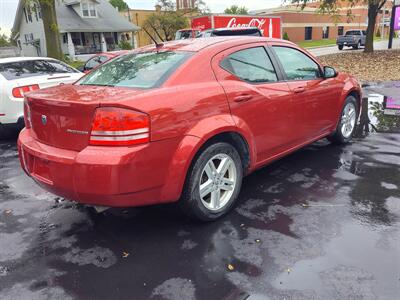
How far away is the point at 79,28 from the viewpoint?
119 feet

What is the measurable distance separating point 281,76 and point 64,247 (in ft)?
9.16

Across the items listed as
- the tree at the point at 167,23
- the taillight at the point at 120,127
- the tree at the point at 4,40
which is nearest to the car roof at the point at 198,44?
the taillight at the point at 120,127

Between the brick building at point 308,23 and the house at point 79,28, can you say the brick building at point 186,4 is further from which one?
the house at point 79,28

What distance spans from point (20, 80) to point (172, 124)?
4.56m

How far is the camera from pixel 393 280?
101 inches

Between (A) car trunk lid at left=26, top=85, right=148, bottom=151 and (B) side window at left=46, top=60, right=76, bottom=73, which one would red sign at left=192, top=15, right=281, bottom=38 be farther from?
Answer: (A) car trunk lid at left=26, top=85, right=148, bottom=151

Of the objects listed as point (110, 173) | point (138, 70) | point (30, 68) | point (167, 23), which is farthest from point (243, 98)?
point (167, 23)

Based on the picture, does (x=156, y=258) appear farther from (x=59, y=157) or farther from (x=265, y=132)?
(x=265, y=132)

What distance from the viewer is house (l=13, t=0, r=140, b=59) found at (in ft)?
120

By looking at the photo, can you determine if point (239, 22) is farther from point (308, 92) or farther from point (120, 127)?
point (120, 127)

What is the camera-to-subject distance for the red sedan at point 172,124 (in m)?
2.77

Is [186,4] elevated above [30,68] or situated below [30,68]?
above

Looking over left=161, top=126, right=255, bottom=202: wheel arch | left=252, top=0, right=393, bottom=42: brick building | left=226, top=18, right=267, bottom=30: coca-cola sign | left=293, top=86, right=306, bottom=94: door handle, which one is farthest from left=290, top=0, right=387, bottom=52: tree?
left=252, top=0, right=393, bottom=42: brick building

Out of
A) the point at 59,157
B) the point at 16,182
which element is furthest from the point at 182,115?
the point at 16,182
